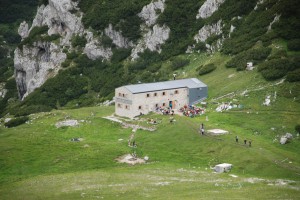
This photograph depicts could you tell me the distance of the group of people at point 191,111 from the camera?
106 m

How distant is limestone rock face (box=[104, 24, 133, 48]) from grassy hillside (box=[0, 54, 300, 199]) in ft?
235

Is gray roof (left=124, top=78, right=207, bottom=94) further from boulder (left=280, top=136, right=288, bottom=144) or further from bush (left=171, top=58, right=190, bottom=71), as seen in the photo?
bush (left=171, top=58, right=190, bottom=71)

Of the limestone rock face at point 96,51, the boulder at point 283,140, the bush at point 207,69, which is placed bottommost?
the boulder at point 283,140

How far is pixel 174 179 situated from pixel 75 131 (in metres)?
35.7

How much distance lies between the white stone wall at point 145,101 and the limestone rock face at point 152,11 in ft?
240

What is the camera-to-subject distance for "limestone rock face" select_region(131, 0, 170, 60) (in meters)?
179

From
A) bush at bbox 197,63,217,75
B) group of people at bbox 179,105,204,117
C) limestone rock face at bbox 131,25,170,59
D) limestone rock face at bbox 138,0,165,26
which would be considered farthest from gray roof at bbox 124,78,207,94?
limestone rock face at bbox 138,0,165,26

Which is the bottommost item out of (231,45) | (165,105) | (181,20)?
(165,105)

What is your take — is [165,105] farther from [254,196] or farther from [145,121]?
[254,196]

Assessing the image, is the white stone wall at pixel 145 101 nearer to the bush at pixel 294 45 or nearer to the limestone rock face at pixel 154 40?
the bush at pixel 294 45

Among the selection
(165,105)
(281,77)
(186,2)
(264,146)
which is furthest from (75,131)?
(186,2)

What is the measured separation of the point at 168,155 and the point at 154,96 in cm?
2746

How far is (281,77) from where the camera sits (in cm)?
11375

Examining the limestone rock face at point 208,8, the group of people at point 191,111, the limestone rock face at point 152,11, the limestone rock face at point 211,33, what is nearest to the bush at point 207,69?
the limestone rock face at point 211,33
